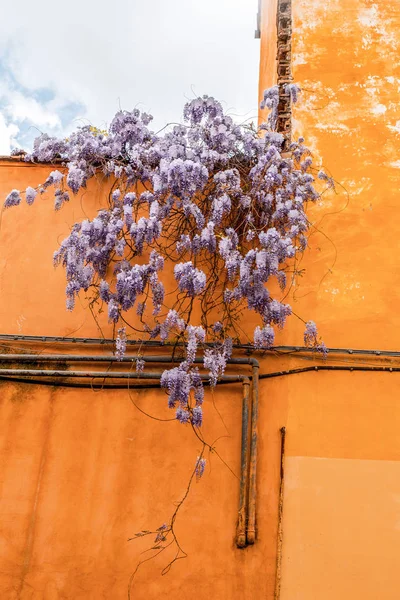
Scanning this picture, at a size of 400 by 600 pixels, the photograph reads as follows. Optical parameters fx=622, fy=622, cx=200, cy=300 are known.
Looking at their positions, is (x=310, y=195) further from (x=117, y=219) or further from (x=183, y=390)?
(x=183, y=390)

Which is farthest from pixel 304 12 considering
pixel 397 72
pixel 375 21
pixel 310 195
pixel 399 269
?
pixel 399 269

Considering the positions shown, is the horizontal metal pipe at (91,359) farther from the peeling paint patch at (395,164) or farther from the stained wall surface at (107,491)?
the peeling paint patch at (395,164)

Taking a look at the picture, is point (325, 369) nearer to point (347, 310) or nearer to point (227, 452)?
point (347, 310)

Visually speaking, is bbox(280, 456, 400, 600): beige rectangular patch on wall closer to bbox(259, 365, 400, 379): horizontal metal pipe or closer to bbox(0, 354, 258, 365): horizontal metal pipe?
bbox(259, 365, 400, 379): horizontal metal pipe

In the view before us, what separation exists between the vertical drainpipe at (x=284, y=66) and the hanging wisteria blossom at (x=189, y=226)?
12 centimetres

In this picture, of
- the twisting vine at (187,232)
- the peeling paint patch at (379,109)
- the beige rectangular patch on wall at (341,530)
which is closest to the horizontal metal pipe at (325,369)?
the twisting vine at (187,232)

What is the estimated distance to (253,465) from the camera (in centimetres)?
456

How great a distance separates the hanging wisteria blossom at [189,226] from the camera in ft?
15.6

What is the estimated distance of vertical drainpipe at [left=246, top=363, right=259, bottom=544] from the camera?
436 centimetres

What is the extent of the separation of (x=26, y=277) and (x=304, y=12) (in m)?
3.87

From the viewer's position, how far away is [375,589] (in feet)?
13.6

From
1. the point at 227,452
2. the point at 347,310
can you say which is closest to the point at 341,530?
the point at 227,452

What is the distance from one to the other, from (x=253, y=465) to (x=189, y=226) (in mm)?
1989

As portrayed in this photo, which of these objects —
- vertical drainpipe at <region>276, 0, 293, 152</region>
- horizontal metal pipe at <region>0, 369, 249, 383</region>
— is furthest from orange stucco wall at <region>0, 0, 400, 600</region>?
vertical drainpipe at <region>276, 0, 293, 152</region>
